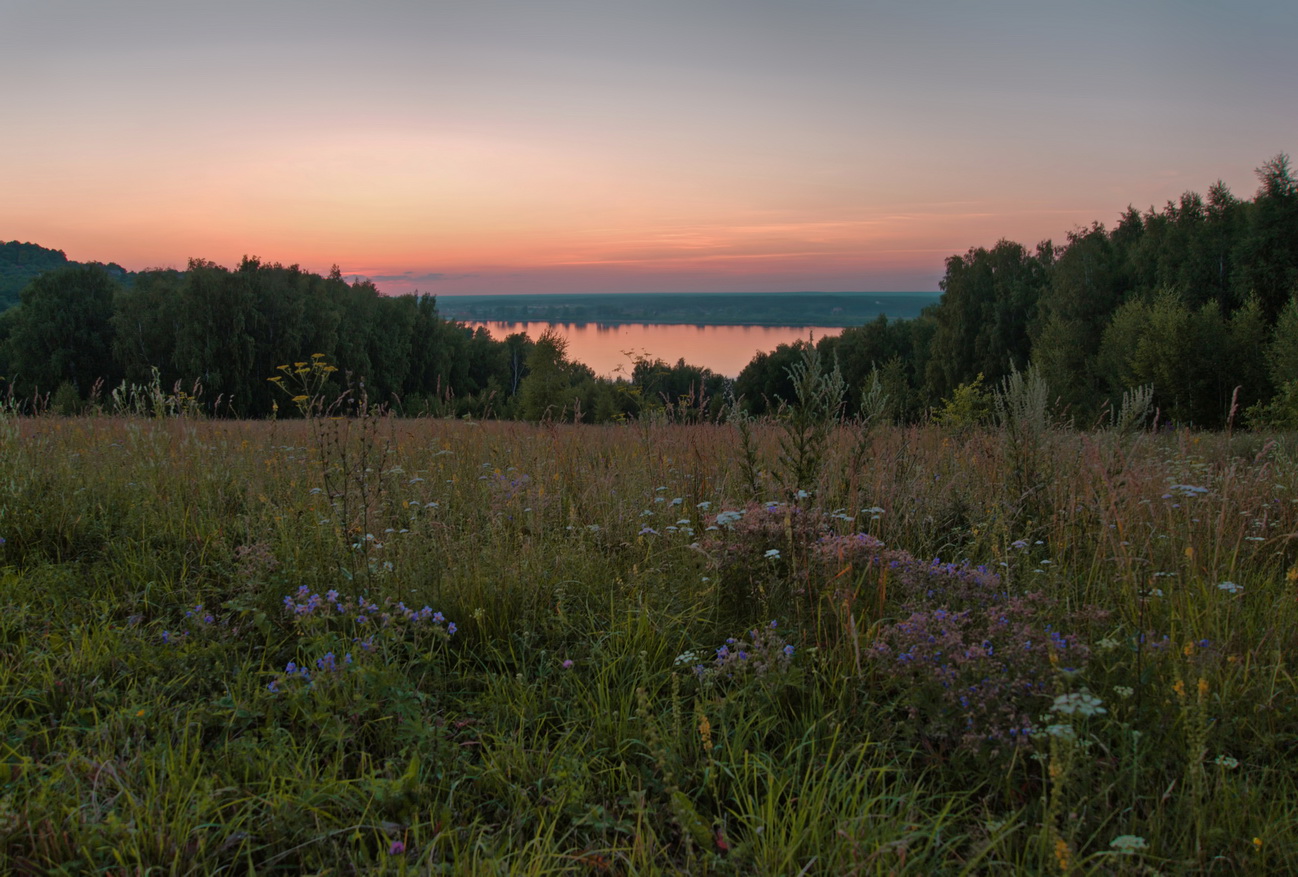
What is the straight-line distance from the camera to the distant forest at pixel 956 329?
38406mm

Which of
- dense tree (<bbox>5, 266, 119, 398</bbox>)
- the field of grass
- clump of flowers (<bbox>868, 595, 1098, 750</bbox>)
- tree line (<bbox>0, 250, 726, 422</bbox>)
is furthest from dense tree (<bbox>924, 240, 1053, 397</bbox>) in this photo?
dense tree (<bbox>5, 266, 119, 398</bbox>)

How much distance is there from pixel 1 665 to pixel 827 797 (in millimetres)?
3054

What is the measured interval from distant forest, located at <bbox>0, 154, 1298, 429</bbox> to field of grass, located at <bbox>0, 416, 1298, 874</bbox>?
1012 inches

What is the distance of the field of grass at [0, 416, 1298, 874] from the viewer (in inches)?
75.8

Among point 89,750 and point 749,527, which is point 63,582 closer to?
point 89,750

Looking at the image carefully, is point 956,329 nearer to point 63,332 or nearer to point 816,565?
point 816,565

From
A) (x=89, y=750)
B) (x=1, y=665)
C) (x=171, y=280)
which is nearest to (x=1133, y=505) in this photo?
(x=89, y=750)

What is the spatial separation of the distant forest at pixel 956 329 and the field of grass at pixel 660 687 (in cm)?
2571

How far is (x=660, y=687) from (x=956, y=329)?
62.9 m

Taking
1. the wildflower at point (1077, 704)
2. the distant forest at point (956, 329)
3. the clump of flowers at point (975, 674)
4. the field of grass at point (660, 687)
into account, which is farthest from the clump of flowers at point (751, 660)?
the distant forest at point (956, 329)

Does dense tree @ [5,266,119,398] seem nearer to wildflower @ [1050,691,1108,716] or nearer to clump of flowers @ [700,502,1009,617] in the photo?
clump of flowers @ [700,502,1009,617]

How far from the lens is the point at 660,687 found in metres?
2.66

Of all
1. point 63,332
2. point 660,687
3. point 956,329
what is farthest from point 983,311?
point 63,332

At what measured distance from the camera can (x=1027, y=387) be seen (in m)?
4.41
